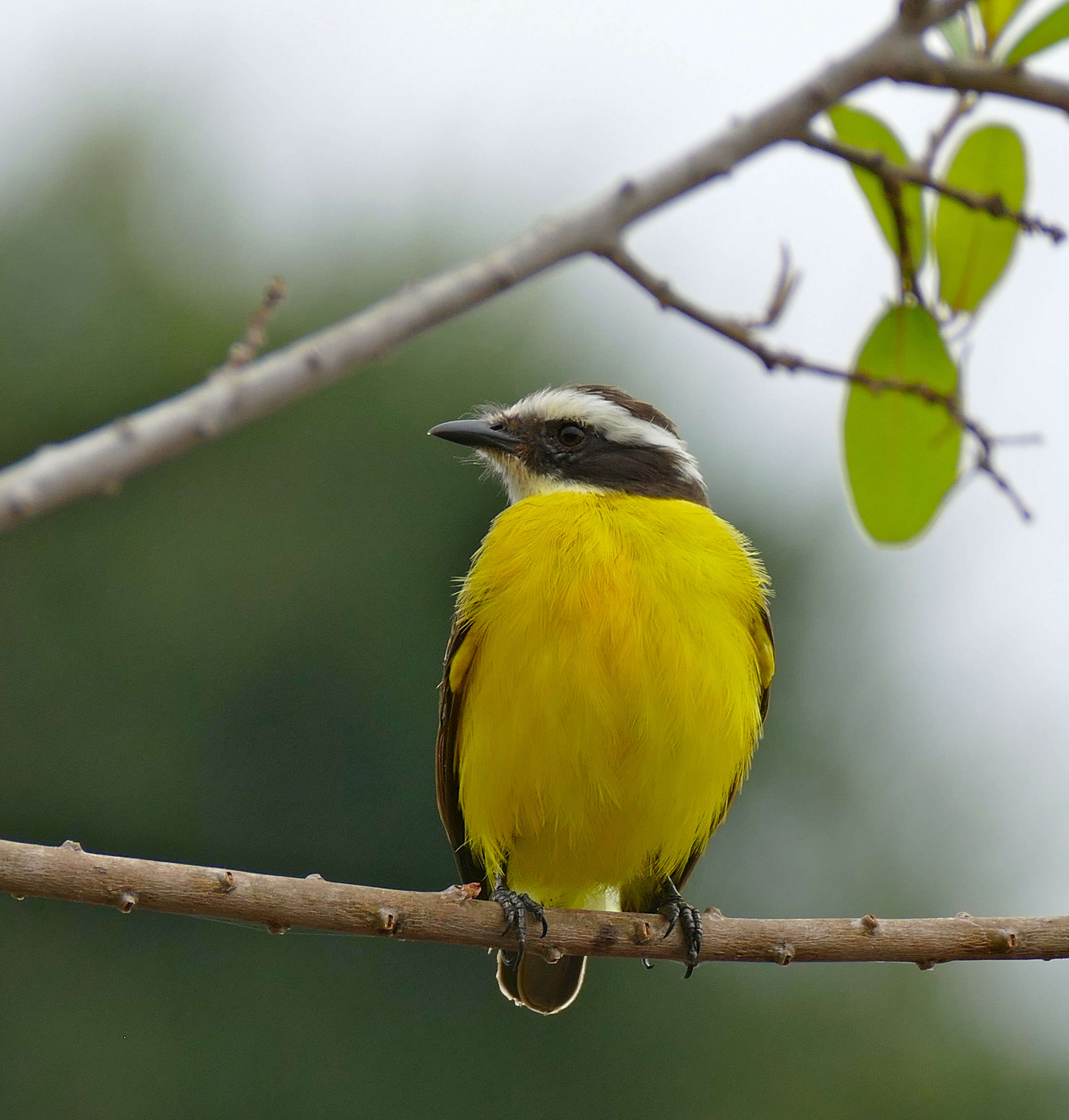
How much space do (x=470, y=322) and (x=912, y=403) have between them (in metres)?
15.6

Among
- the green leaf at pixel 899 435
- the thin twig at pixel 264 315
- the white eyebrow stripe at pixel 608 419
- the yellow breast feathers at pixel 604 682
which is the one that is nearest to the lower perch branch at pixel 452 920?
the yellow breast feathers at pixel 604 682

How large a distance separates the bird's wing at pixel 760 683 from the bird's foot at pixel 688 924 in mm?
303

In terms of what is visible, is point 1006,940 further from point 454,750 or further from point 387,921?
point 454,750

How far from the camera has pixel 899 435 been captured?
3008 mm

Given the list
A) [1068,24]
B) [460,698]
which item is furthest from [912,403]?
[460,698]

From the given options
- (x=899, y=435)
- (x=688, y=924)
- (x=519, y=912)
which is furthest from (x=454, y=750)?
(x=899, y=435)

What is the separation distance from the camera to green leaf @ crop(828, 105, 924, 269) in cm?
297

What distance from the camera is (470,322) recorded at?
18.2 meters

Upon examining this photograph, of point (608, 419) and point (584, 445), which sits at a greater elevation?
point (608, 419)

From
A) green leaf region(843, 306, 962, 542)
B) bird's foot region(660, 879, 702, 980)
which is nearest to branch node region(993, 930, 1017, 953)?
bird's foot region(660, 879, 702, 980)

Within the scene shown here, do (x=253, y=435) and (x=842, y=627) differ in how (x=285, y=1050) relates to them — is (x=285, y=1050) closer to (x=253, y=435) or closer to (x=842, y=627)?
(x=253, y=435)

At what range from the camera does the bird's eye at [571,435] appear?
17.3 ft

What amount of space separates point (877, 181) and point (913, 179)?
71cm

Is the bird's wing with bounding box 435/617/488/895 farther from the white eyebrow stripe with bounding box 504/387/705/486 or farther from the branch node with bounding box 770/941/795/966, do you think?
the branch node with bounding box 770/941/795/966
